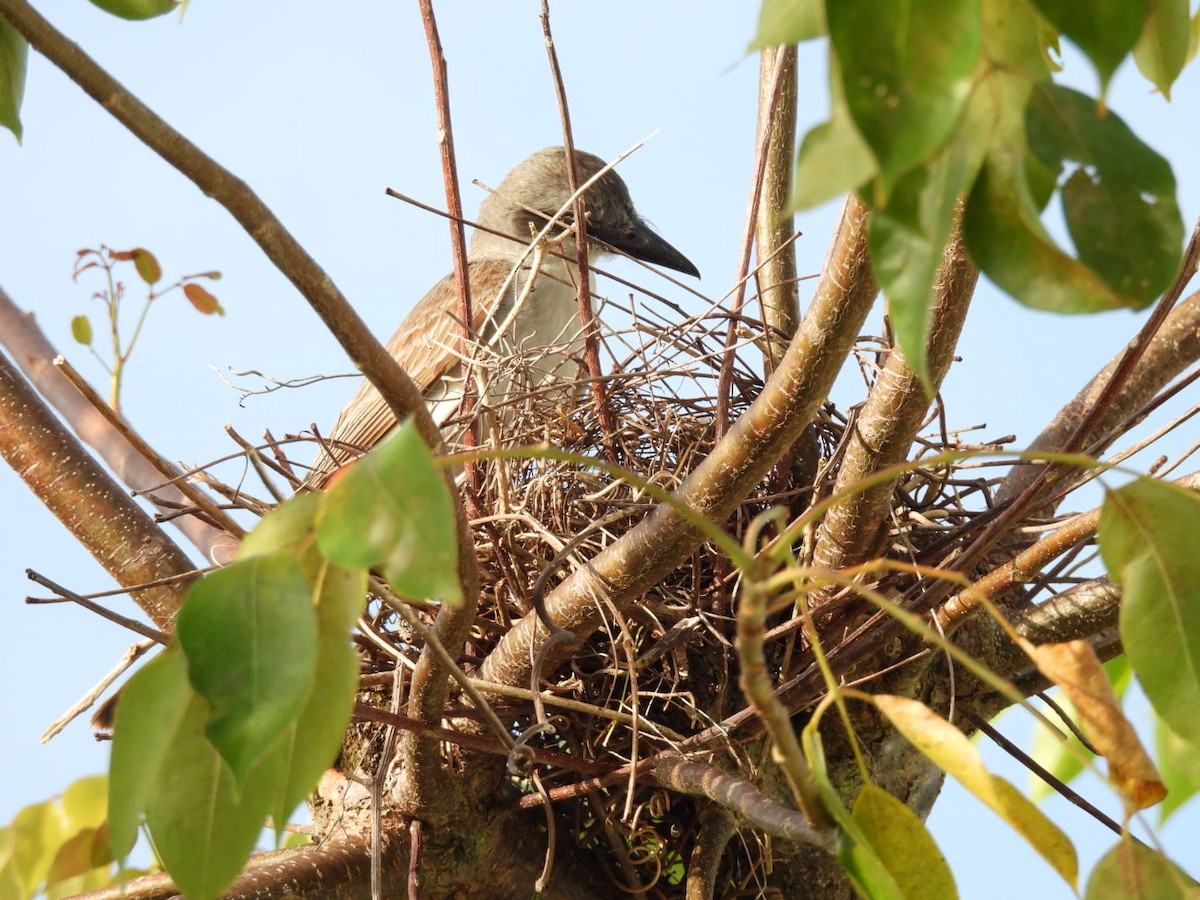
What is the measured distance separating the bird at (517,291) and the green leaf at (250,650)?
223 centimetres

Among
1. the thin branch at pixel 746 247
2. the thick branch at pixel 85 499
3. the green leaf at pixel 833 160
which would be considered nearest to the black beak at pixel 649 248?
the thin branch at pixel 746 247

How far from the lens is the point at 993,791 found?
1000mm

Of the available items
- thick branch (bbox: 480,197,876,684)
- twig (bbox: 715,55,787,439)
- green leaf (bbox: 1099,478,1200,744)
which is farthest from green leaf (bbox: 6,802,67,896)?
green leaf (bbox: 1099,478,1200,744)

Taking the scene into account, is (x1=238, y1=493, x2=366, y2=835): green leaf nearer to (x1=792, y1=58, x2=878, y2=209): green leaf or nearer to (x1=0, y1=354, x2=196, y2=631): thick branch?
(x1=792, y1=58, x2=878, y2=209): green leaf

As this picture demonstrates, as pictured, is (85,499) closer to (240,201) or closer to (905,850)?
(240,201)

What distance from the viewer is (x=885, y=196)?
679 millimetres

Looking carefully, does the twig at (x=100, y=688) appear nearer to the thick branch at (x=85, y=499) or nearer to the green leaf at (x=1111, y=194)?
the thick branch at (x=85, y=499)

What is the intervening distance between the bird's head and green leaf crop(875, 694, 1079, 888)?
3.33 metres

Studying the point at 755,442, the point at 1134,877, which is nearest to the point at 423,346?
the point at 755,442

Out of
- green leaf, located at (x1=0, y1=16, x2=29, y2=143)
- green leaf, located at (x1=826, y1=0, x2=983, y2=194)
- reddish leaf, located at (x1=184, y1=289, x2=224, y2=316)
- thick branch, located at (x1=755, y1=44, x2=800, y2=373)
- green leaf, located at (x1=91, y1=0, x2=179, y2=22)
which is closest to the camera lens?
green leaf, located at (x1=826, y1=0, x2=983, y2=194)

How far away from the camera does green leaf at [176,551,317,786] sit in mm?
837

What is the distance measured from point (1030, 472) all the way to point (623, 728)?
36.5 inches

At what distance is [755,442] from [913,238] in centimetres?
111

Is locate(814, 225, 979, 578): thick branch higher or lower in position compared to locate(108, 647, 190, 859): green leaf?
higher
